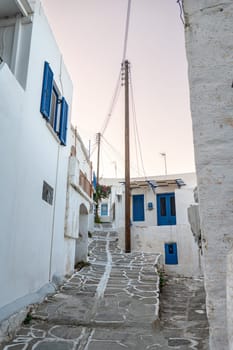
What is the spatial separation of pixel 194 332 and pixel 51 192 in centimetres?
416

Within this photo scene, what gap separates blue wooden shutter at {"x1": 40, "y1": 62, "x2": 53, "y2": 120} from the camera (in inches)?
231

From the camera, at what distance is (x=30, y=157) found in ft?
17.3

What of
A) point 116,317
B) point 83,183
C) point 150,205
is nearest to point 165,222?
point 150,205

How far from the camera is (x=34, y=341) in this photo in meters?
3.91

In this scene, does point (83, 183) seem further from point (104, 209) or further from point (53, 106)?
point (104, 209)

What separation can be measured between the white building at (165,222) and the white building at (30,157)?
766cm

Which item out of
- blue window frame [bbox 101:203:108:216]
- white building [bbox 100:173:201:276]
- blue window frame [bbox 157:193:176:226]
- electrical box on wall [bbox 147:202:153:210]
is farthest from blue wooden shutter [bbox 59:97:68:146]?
blue window frame [bbox 101:203:108:216]

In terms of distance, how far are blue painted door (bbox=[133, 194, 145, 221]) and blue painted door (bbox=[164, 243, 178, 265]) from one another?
394cm

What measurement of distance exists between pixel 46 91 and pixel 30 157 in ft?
5.61

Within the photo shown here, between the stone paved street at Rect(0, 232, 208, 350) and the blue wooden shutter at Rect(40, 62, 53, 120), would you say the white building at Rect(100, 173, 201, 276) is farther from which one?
the blue wooden shutter at Rect(40, 62, 53, 120)

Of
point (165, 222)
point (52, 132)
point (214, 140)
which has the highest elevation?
point (52, 132)

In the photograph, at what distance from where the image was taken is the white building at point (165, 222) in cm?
1349

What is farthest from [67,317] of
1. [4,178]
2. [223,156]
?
[223,156]

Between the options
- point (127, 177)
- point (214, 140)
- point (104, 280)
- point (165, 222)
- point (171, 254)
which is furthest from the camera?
point (165, 222)
